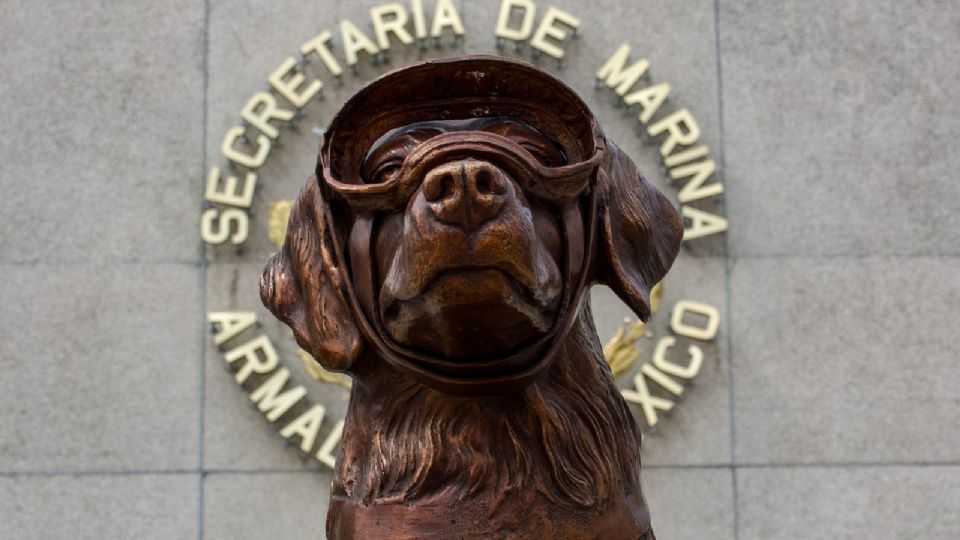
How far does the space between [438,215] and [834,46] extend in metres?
3.34

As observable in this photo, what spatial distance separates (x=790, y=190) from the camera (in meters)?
4.48

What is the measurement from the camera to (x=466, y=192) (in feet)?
5.24

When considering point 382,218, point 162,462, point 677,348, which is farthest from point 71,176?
point 382,218

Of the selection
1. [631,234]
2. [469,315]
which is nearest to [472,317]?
[469,315]

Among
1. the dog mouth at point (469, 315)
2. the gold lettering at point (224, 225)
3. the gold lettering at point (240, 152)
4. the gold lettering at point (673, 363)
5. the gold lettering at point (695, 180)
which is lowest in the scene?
the gold lettering at point (673, 363)

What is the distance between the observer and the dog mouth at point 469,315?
1627 mm

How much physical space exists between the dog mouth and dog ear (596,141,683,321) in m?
0.19

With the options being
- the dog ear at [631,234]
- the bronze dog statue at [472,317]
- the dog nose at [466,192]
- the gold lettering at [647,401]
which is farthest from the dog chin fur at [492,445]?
the gold lettering at [647,401]

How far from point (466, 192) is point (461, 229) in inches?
1.9

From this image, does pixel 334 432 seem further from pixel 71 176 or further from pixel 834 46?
pixel 834 46

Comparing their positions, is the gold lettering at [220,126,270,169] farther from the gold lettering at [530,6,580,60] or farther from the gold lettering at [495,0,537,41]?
the gold lettering at [530,6,580,60]

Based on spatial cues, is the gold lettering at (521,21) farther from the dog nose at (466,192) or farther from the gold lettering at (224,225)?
the dog nose at (466,192)

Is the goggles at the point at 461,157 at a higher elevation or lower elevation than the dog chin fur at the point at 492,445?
higher

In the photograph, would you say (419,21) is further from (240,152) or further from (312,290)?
(312,290)
